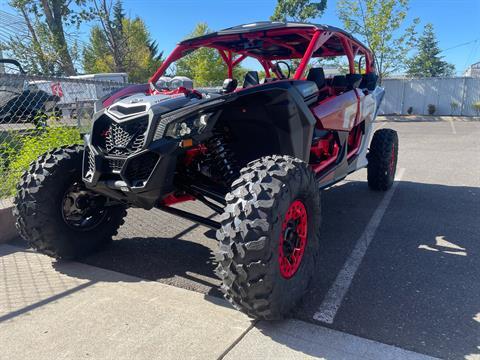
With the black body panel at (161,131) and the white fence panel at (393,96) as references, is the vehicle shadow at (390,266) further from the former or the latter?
the white fence panel at (393,96)

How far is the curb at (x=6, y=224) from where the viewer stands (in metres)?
4.04

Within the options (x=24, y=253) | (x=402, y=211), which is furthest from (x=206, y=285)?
(x=402, y=211)

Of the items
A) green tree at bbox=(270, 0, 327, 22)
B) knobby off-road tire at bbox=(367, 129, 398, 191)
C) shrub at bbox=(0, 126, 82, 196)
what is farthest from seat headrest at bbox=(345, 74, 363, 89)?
green tree at bbox=(270, 0, 327, 22)

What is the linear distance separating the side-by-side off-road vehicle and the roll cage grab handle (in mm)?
21

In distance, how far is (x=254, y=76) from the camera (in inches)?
182

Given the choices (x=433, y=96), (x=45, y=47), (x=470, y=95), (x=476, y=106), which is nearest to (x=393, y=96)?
(x=433, y=96)

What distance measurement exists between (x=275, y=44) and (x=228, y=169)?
2331 millimetres

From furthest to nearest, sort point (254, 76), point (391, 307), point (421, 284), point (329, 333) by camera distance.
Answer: point (254, 76) → point (421, 284) → point (391, 307) → point (329, 333)

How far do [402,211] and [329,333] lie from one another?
118 inches

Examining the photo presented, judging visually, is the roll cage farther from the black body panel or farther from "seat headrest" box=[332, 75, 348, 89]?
the black body panel

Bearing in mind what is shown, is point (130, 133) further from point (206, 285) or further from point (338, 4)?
point (338, 4)

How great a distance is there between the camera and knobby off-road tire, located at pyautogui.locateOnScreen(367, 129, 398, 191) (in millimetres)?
5633

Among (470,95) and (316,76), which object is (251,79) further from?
(470,95)

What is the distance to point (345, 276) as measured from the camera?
325cm
